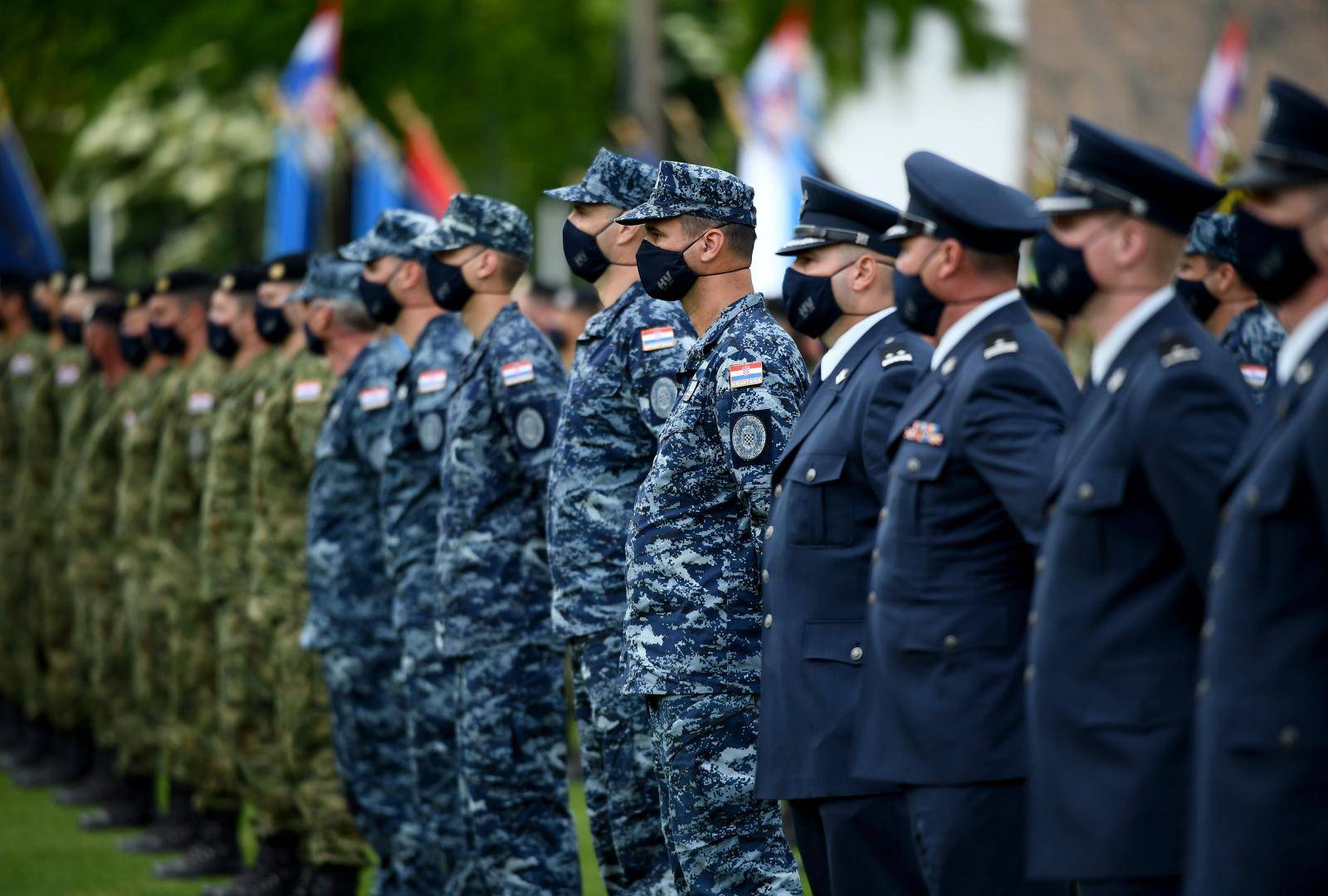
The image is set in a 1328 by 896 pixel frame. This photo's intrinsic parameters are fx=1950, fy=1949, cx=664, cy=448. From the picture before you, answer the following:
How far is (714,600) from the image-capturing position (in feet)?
17.1

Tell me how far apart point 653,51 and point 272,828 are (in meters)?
12.6

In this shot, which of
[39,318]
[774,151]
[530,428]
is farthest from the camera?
[774,151]

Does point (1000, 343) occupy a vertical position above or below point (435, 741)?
above

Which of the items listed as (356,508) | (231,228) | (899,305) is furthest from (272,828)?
(231,228)

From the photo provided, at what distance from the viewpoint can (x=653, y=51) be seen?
19.4 meters

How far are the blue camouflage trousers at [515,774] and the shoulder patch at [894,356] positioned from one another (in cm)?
216

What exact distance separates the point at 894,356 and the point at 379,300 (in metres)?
3.22

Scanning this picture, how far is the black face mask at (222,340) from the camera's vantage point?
8.98 m

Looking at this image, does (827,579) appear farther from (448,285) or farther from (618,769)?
(448,285)

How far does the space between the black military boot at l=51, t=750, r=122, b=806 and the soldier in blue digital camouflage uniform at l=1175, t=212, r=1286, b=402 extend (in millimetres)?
6561

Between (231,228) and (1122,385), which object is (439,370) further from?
(231,228)

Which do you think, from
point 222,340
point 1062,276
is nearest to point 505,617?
point 1062,276

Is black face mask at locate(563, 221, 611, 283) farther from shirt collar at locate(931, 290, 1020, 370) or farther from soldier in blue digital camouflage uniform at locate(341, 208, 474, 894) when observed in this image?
shirt collar at locate(931, 290, 1020, 370)

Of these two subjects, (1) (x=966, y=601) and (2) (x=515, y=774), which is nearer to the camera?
(1) (x=966, y=601)
